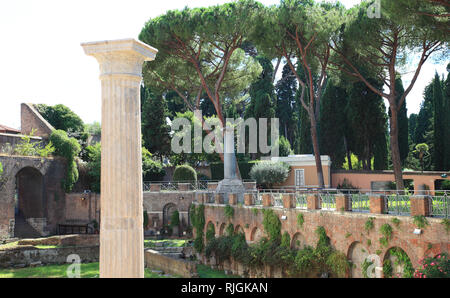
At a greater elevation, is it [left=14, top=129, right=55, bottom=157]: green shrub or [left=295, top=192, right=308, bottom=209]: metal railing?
[left=14, top=129, right=55, bottom=157]: green shrub

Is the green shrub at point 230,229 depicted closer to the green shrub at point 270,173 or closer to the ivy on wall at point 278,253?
the ivy on wall at point 278,253

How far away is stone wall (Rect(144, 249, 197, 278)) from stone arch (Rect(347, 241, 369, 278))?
5915mm

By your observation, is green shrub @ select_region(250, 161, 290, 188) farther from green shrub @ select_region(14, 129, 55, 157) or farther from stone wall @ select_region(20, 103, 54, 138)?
stone wall @ select_region(20, 103, 54, 138)

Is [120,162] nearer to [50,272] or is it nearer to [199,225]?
[50,272]

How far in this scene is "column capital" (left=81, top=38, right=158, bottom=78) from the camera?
5.76 m

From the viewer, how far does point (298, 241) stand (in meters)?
15.5

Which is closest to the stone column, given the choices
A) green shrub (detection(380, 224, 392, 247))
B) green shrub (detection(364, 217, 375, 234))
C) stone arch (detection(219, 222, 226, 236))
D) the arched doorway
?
green shrub (detection(380, 224, 392, 247))

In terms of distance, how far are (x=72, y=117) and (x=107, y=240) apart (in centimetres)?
3420

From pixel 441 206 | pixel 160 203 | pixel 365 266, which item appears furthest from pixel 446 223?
pixel 160 203

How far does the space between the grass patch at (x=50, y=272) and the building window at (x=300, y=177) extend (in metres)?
12.0

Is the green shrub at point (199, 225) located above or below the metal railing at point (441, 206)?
below

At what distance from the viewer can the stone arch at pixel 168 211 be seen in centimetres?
2730

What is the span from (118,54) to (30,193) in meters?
25.2

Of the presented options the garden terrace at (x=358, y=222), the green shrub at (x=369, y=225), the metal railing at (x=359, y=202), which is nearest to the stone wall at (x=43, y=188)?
the garden terrace at (x=358, y=222)
